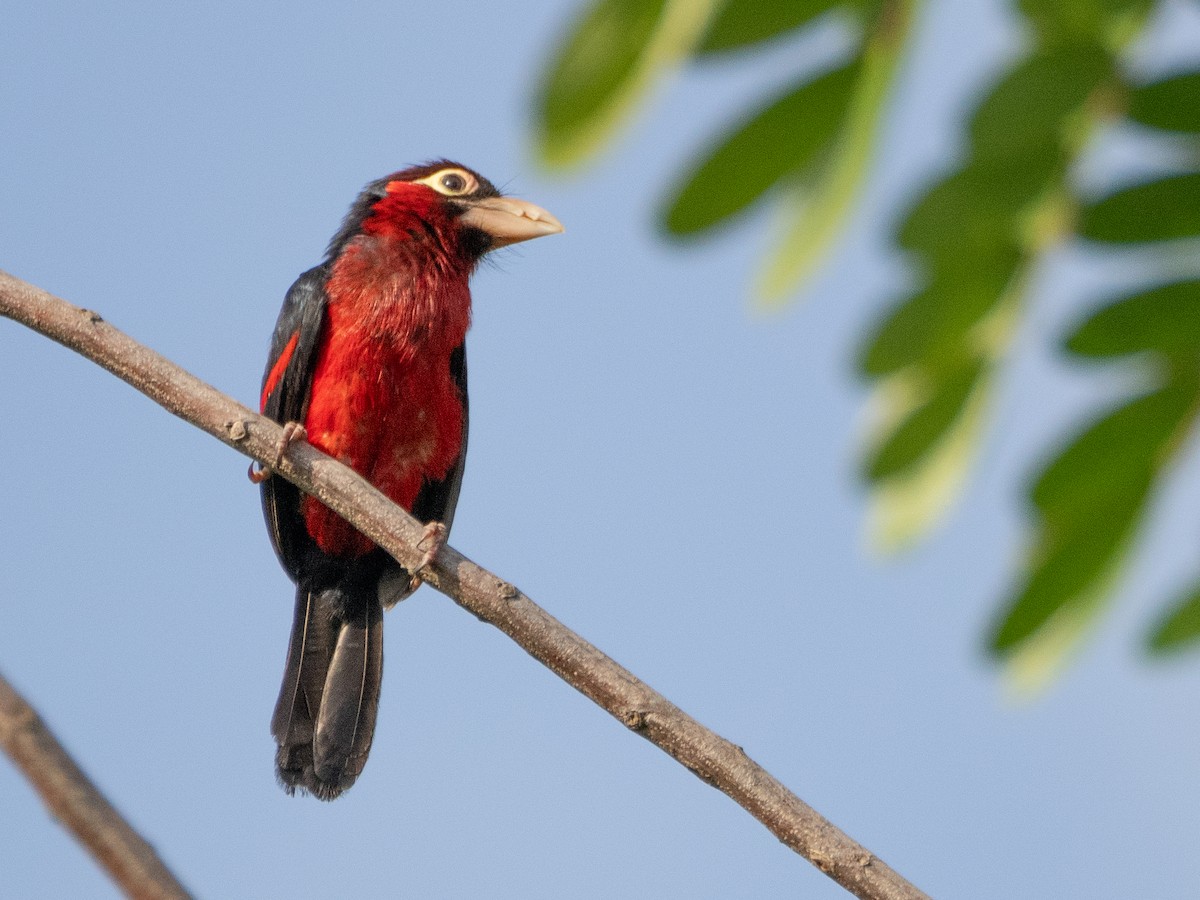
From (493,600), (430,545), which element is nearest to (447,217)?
(430,545)

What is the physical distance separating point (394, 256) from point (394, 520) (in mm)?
1971

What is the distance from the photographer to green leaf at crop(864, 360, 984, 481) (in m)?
1.21

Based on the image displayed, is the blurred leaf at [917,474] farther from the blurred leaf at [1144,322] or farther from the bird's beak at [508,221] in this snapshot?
the bird's beak at [508,221]

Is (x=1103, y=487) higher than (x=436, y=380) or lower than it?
lower

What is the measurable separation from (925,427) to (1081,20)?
36 cm

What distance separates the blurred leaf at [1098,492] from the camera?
4.00 feet

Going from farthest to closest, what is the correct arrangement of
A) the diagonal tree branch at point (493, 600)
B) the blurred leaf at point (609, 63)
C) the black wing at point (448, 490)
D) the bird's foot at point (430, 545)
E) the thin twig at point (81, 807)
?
1. the black wing at point (448, 490)
2. the bird's foot at point (430, 545)
3. the diagonal tree branch at point (493, 600)
4. the thin twig at point (81, 807)
5. the blurred leaf at point (609, 63)

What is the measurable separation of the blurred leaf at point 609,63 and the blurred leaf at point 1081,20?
11.5 inches

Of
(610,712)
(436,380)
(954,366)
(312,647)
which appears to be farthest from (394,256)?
(954,366)

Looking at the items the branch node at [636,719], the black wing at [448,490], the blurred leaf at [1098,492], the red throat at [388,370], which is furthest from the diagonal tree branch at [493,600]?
the blurred leaf at [1098,492]

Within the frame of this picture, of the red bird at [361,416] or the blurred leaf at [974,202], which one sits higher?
the red bird at [361,416]

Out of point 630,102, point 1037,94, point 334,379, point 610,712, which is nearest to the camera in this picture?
point 630,102

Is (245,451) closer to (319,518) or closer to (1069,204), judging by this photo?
(319,518)

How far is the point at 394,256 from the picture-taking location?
5695 mm
